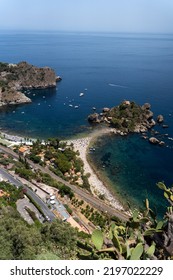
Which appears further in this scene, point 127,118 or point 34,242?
point 127,118

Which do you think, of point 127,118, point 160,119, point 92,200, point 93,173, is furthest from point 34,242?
point 160,119

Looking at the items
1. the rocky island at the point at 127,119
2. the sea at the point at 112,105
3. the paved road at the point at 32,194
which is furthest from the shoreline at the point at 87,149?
the paved road at the point at 32,194

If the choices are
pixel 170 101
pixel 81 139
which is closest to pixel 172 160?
pixel 81 139

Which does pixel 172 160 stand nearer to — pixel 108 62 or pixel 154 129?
pixel 154 129

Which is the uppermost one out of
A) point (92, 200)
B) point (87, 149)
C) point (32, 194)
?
point (32, 194)

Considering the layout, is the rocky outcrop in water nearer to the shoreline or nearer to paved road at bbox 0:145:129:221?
the shoreline

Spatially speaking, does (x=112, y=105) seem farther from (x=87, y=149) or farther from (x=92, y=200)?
(x=92, y=200)

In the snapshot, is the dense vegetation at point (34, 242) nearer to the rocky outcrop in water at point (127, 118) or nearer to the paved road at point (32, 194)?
the paved road at point (32, 194)

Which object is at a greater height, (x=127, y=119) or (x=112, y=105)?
(x=112, y=105)

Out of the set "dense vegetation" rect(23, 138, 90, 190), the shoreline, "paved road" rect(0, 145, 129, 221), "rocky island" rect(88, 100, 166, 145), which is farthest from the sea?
"dense vegetation" rect(23, 138, 90, 190)

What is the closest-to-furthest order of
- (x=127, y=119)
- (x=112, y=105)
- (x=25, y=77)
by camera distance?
1. (x=127, y=119)
2. (x=112, y=105)
3. (x=25, y=77)
